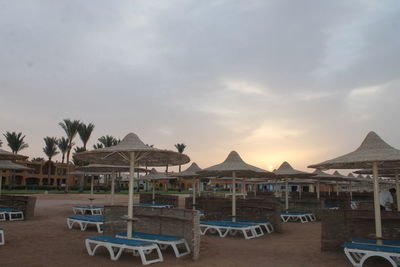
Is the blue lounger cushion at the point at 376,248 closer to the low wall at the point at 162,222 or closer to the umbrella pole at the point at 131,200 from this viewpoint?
the low wall at the point at 162,222

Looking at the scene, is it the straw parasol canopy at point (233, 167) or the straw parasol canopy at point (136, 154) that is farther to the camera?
the straw parasol canopy at point (233, 167)

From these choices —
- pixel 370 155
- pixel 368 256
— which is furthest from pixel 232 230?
pixel 370 155

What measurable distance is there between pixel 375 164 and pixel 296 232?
5437 millimetres

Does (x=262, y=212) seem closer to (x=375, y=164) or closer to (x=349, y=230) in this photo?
(x=349, y=230)

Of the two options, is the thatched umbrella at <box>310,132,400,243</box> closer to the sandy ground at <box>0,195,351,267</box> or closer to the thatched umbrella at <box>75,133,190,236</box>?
the sandy ground at <box>0,195,351,267</box>

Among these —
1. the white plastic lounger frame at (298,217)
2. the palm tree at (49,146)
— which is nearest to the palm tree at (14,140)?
the palm tree at (49,146)

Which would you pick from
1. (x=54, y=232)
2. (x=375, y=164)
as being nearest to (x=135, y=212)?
(x=54, y=232)

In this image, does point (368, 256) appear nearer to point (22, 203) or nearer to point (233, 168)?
point (233, 168)

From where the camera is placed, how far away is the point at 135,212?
8.84 meters

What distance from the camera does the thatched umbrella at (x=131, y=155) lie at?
24.5 ft

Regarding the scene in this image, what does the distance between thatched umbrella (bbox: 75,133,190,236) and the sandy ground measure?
1.24 m

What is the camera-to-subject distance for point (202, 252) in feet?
26.0

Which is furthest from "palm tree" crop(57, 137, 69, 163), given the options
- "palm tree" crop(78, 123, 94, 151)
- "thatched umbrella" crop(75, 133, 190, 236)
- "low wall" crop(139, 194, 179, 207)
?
"thatched umbrella" crop(75, 133, 190, 236)

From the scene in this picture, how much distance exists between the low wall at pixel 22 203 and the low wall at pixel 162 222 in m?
6.68
